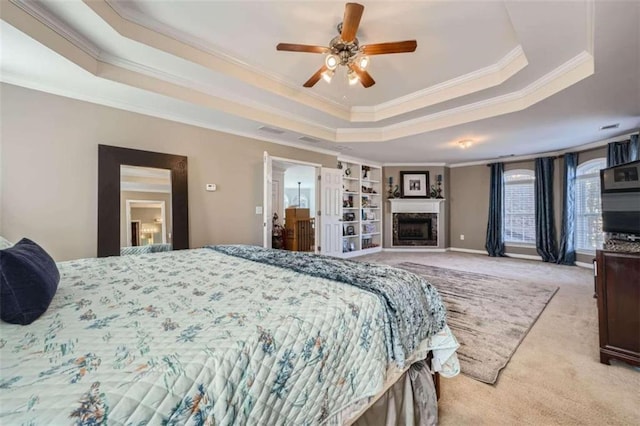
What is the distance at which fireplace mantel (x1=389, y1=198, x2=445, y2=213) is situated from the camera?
7.30 meters

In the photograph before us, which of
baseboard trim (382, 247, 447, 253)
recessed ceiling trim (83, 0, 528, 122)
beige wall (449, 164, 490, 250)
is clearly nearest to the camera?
recessed ceiling trim (83, 0, 528, 122)

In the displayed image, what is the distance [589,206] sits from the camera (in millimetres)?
5227

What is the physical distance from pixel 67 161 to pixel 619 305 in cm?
515

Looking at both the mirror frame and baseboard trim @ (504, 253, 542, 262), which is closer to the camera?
the mirror frame

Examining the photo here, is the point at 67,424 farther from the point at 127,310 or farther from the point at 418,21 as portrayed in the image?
the point at 418,21

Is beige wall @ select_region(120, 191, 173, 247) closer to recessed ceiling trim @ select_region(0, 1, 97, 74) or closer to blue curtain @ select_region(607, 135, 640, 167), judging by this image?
recessed ceiling trim @ select_region(0, 1, 97, 74)

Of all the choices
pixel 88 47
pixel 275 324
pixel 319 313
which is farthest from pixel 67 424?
pixel 88 47

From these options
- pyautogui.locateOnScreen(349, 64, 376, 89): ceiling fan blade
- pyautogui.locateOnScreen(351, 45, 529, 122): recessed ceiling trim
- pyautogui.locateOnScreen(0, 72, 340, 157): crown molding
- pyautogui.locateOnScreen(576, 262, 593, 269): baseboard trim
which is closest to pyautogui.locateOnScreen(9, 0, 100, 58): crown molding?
pyautogui.locateOnScreen(0, 72, 340, 157): crown molding

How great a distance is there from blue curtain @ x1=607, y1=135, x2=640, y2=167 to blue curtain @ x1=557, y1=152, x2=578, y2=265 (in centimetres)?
74

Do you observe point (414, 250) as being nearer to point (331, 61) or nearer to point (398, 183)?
point (398, 183)

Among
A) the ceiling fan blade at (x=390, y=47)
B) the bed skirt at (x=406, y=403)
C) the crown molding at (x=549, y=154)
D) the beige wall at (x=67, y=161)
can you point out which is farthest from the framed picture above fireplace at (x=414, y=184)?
the bed skirt at (x=406, y=403)

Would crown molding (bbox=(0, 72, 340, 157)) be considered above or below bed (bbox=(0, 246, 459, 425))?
above

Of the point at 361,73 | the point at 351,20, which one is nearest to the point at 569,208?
the point at 361,73

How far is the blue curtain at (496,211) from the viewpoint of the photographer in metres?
6.50
